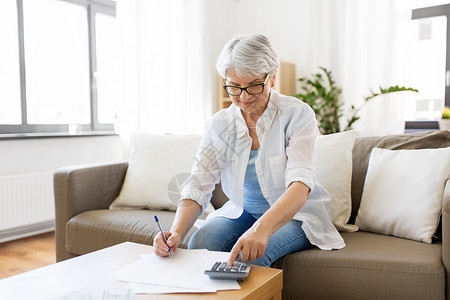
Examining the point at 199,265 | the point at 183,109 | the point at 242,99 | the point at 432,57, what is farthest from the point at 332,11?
the point at 199,265

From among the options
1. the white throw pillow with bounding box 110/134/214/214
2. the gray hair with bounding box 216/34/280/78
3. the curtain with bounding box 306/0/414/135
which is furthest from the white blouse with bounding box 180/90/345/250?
the curtain with bounding box 306/0/414/135

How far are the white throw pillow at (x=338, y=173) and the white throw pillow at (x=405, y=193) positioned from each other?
66 millimetres

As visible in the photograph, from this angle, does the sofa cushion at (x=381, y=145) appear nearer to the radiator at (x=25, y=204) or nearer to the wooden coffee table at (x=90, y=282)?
the wooden coffee table at (x=90, y=282)

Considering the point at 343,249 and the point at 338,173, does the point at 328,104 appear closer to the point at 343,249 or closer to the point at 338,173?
the point at 338,173

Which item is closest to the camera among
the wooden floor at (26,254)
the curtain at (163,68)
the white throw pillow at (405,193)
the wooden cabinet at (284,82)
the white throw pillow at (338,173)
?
the white throw pillow at (405,193)

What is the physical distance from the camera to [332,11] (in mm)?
3689

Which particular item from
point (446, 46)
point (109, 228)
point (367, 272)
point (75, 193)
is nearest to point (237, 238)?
point (367, 272)

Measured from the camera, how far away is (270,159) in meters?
1.35

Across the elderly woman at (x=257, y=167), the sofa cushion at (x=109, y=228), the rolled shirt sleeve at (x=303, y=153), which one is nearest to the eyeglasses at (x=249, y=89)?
the elderly woman at (x=257, y=167)

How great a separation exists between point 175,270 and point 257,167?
50 centimetres

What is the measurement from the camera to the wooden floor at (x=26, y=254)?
2305 mm

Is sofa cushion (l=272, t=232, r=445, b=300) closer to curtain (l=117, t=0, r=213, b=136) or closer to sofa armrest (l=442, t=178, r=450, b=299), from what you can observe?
sofa armrest (l=442, t=178, r=450, b=299)

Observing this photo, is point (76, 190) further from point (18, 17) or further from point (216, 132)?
point (18, 17)

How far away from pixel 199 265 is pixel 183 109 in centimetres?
278
